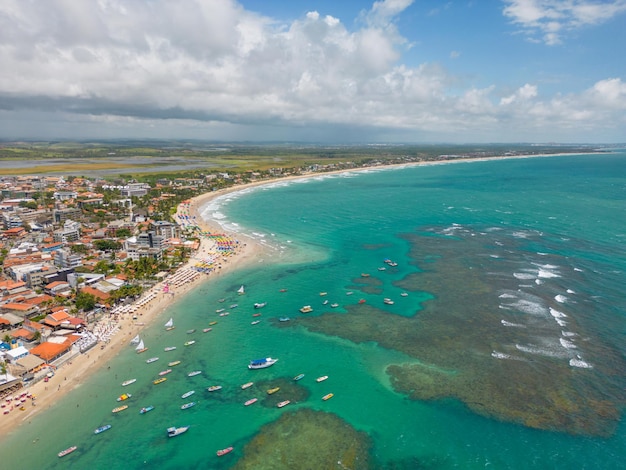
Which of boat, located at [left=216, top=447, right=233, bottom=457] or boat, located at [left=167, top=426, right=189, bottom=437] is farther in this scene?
boat, located at [left=167, top=426, right=189, bottom=437]

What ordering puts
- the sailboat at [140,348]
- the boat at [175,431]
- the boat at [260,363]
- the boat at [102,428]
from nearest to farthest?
the boat at [175,431] → the boat at [102,428] → the boat at [260,363] → the sailboat at [140,348]

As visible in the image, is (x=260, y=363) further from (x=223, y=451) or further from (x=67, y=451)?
(x=67, y=451)

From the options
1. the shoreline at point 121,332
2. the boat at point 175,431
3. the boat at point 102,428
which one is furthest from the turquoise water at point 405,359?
the shoreline at point 121,332

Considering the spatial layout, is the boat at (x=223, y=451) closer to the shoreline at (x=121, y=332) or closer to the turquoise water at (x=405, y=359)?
the turquoise water at (x=405, y=359)

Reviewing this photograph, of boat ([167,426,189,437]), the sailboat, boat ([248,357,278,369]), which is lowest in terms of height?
boat ([167,426,189,437])

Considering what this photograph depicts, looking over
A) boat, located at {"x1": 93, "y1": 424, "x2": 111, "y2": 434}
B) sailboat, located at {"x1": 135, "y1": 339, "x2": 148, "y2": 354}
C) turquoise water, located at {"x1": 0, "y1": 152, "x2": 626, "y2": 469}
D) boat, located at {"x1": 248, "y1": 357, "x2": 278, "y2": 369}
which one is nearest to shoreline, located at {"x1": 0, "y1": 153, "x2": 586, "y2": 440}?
turquoise water, located at {"x1": 0, "y1": 152, "x2": 626, "y2": 469}

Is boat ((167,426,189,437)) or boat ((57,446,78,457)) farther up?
boat ((167,426,189,437))

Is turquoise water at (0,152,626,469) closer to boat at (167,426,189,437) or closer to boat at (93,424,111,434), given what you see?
boat at (93,424,111,434)

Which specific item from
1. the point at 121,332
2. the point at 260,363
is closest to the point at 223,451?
the point at 260,363

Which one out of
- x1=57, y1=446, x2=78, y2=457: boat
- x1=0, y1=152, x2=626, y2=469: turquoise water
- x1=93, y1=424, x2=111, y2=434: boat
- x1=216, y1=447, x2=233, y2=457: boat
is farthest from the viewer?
x1=93, y1=424, x2=111, y2=434: boat
